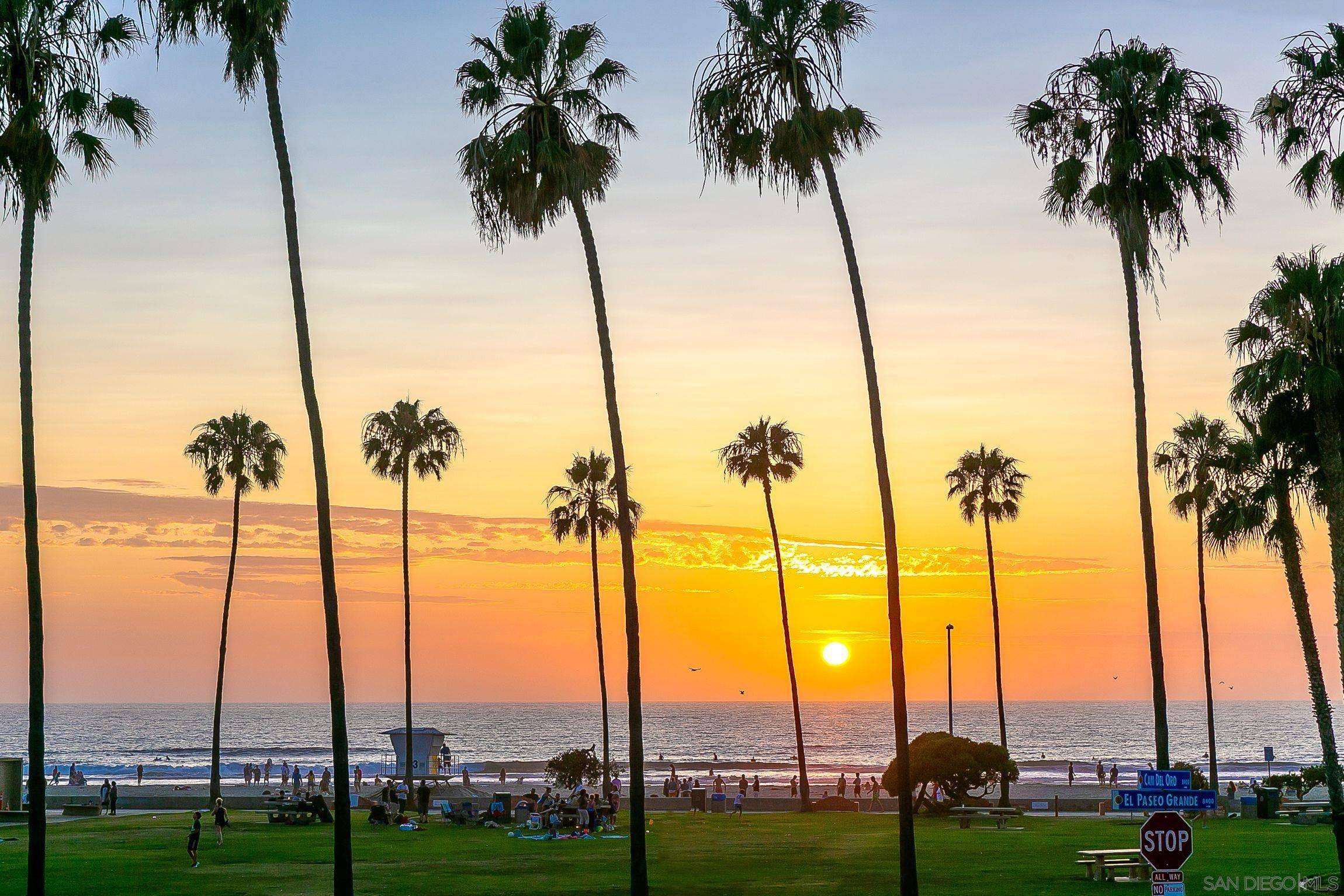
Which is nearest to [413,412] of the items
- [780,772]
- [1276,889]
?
[1276,889]

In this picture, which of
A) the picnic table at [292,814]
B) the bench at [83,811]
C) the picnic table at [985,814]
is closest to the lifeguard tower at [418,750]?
the picnic table at [292,814]

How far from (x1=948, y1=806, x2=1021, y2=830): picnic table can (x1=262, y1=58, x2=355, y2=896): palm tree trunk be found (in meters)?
29.5

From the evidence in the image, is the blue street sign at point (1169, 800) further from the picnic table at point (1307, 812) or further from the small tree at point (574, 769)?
the small tree at point (574, 769)

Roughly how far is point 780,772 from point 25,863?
97.3m

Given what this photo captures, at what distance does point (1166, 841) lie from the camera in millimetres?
13711

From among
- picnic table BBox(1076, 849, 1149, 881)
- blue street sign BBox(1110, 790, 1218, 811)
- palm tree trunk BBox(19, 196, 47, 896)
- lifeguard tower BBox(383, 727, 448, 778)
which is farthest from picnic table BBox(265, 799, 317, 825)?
blue street sign BBox(1110, 790, 1218, 811)

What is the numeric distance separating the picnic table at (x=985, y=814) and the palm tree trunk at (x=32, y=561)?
31.7 meters

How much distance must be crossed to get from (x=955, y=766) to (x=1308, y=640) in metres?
23.0

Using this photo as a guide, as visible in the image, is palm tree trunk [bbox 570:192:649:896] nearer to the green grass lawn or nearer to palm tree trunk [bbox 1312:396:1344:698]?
the green grass lawn

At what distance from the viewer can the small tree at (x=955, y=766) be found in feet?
177

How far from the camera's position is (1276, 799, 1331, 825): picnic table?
4597 cm

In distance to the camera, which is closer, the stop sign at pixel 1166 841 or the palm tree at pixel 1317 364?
the stop sign at pixel 1166 841

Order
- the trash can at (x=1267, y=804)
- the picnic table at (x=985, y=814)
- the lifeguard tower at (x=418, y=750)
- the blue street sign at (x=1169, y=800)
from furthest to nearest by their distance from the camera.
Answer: the lifeguard tower at (x=418, y=750) < the trash can at (x=1267, y=804) < the picnic table at (x=985, y=814) < the blue street sign at (x=1169, y=800)

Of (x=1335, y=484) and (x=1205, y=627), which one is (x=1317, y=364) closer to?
(x=1335, y=484)
